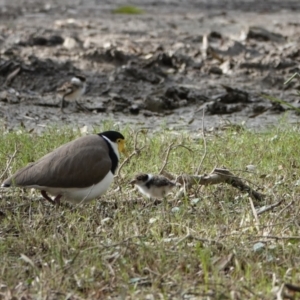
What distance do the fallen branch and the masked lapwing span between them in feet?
1.99

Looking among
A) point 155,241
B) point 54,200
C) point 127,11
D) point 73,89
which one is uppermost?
point 155,241

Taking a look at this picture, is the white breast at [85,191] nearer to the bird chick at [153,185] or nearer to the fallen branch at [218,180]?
the bird chick at [153,185]

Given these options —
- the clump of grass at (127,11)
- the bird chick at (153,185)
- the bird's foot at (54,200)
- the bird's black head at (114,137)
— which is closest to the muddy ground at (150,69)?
the clump of grass at (127,11)

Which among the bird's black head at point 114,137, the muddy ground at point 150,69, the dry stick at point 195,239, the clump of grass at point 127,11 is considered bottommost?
the clump of grass at point 127,11

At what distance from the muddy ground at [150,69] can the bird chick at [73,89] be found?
20cm

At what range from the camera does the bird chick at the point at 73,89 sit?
12180mm

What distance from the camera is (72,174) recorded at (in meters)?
7.82

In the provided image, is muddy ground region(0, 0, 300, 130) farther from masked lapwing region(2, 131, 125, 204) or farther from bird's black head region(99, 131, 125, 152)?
masked lapwing region(2, 131, 125, 204)

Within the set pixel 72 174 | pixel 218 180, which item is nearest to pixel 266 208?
pixel 218 180

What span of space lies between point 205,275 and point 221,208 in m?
1.75

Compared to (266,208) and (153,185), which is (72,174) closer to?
(153,185)

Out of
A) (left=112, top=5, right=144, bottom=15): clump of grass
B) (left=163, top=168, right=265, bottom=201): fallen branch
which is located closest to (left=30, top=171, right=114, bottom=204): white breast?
(left=163, top=168, right=265, bottom=201): fallen branch

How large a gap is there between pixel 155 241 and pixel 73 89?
549cm

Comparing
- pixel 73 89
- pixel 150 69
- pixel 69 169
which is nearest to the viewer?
pixel 69 169
